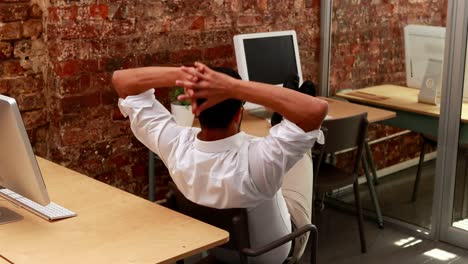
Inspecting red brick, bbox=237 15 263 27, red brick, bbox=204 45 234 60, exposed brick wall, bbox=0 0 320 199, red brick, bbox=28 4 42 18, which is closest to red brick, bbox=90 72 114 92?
exposed brick wall, bbox=0 0 320 199

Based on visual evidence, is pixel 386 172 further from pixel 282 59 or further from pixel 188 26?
pixel 188 26

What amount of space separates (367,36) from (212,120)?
2.36 meters

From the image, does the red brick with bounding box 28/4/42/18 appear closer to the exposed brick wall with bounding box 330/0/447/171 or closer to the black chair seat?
the black chair seat

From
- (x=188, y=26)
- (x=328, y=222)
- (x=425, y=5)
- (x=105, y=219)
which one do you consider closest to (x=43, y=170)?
(x=105, y=219)

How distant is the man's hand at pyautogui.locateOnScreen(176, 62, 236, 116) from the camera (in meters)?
2.03

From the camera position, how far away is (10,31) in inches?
120

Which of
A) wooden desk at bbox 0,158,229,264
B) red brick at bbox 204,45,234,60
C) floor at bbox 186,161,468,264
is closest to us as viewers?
wooden desk at bbox 0,158,229,264

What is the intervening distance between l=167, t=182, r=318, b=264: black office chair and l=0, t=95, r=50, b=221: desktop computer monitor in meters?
0.47

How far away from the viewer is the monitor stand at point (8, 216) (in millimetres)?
2176

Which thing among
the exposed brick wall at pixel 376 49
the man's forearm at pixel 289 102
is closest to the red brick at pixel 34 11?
the man's forearm at pixel 289 102

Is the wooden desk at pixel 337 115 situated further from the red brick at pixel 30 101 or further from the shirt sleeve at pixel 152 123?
the shirt sleeve at pixel 152 123

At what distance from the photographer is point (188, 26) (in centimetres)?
365

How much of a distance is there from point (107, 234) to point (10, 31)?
1.41 meters

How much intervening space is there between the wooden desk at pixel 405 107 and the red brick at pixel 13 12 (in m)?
2.06
